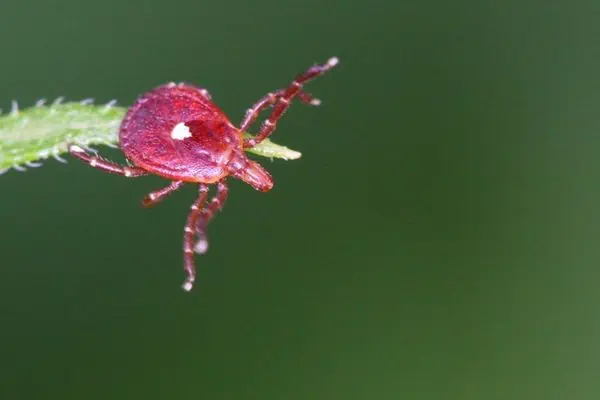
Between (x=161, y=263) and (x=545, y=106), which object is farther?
(x=545, y=106)

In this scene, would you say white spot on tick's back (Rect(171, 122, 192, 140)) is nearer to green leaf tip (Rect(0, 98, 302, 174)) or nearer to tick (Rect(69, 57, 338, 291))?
tick (Rect(69, 57, 338, 291))

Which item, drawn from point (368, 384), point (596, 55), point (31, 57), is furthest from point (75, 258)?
point (596, 55)

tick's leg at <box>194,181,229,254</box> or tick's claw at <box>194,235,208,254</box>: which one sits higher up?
tick's leg at <box>194,181,229,254</box>

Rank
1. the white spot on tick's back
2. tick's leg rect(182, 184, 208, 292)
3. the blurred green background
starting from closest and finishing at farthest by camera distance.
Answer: the white spot on tick's back → tick's leg rect(182, 184, 208, 292) → the blurred green background

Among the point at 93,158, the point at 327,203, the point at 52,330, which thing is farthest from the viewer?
the point at 327,203

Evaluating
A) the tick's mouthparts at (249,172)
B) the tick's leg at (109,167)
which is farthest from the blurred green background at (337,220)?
the tick's leg at (109,167)

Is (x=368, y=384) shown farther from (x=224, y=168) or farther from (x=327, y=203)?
(x=224, y=168)

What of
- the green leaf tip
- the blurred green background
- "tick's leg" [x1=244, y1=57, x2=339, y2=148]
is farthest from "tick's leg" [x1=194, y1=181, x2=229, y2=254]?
the blurred green background
